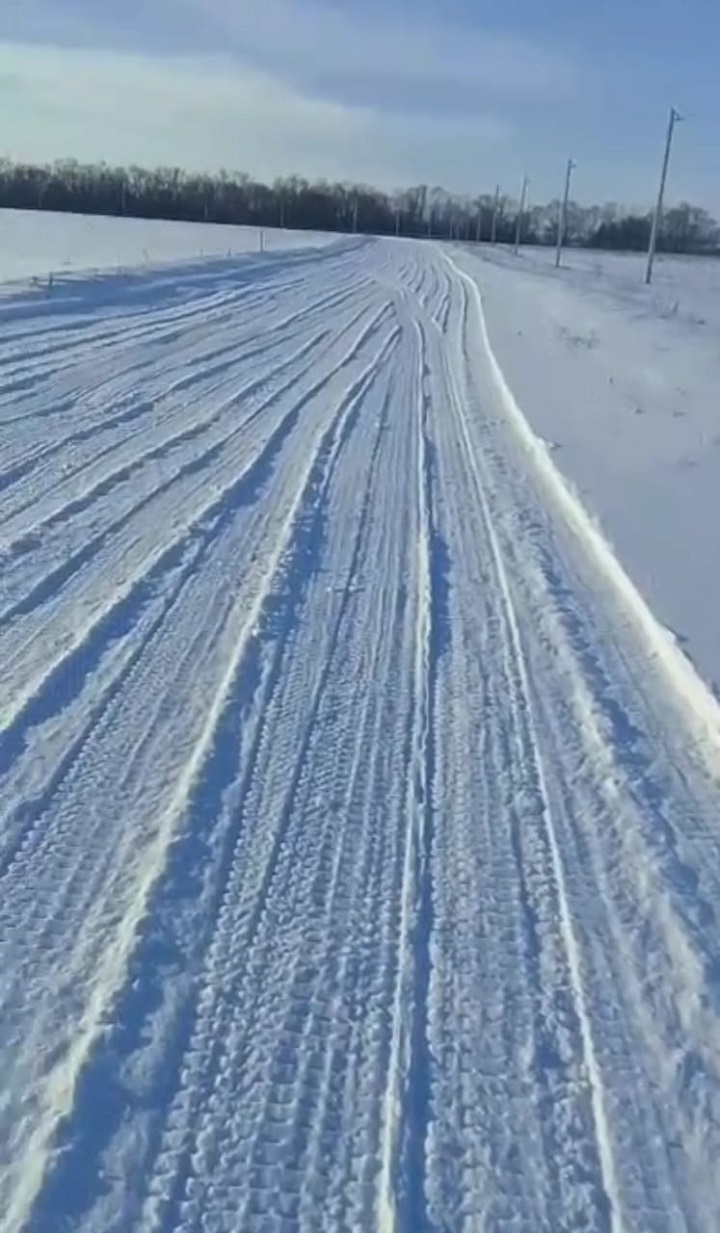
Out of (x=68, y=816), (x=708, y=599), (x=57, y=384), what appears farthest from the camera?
(x=57, y=384)

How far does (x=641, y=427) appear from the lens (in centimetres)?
1220

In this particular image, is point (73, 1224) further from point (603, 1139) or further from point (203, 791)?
point (203, 791)

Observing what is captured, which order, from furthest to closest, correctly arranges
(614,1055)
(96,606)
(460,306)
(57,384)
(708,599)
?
(460,306)
(57,384)
(708,599)
(96,606)
(614,1055)

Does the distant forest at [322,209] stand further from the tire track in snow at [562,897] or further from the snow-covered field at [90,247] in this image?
the tire track in snow at [562,897]

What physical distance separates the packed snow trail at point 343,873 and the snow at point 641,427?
334 mm

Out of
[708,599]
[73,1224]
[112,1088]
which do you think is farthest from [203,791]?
[708,599]

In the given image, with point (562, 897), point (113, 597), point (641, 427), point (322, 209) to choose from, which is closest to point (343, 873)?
point (562, 897)

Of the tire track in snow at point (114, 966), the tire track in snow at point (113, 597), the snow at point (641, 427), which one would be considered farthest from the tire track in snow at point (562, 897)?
the tire track in snow at point (113, 597)

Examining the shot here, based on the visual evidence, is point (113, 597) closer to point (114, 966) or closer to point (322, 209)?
point (114, 966)

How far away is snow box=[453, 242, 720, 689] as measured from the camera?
7.13m

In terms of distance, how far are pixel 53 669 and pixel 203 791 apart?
47.5 inches

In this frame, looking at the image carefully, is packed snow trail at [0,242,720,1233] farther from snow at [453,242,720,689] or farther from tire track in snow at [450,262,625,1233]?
snow at [453,242,720,689]

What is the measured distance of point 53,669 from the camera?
5.11 metres

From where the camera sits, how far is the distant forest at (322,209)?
97062mm
